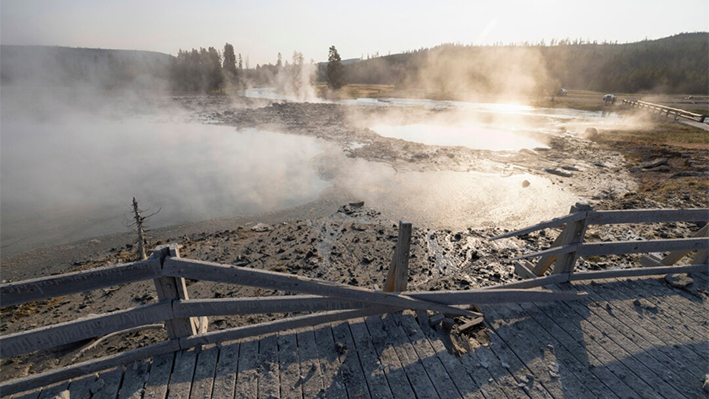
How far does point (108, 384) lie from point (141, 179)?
16.1 meters

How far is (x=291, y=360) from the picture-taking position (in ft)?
10.8

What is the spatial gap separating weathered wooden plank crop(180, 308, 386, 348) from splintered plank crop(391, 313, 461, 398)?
35 centimetres

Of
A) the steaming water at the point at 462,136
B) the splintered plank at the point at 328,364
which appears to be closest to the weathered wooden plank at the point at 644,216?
the splintered plank at the point at 328,364

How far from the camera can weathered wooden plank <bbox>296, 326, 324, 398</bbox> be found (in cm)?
302

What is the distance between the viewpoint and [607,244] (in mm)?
4652

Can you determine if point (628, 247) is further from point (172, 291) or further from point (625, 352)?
point (172, 291)

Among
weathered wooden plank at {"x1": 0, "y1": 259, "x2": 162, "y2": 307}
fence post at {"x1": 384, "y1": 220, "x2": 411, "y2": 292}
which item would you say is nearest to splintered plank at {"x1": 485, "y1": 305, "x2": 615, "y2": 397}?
fence post at {"x1": 384, "y1": 220, "x2": 411, "y2": 292}

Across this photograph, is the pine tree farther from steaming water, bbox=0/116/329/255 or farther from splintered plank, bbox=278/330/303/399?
splintered plank, bbox=278/330/303/399

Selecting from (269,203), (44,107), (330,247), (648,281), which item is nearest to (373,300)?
(648,281)

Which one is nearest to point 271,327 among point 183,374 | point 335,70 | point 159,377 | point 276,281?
point 276,281

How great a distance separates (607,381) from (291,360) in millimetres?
3342

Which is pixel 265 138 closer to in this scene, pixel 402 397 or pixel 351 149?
pixel 351 149

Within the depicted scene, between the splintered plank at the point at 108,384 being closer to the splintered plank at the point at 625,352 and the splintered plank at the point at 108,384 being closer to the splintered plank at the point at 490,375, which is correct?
the splintered plank at the point at 490,375

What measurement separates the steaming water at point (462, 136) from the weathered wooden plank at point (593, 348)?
20187mm
